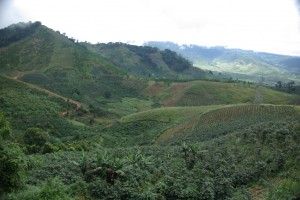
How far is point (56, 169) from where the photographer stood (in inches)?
1039

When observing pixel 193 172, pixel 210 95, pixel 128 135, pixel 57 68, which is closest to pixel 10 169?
pixel 193 172

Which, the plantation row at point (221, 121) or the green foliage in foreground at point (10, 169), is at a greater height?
the green foliage in foreground at point (10, 169)

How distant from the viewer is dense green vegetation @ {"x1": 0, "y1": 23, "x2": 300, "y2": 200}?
2314 centimetres

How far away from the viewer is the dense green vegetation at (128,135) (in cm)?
2314

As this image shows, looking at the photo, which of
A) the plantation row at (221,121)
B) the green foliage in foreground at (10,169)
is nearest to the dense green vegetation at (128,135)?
the green foliage in foreground at (10,169)

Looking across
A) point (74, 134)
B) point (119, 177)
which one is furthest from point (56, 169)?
point (74, 134)

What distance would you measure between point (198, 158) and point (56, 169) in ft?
41.7

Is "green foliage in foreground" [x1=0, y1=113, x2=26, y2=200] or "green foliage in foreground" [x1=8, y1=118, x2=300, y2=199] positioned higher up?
"green foliage in foreground" [x1=0, y1=113, x2=26, y2=200]

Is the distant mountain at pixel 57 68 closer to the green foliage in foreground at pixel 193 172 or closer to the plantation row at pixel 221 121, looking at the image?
the plantation row at pixel 221 121

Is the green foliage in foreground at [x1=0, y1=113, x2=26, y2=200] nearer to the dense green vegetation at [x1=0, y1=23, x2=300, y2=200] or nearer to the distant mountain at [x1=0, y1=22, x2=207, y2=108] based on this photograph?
the dense green vegetation at [x1=0, y1=23, x2=300, y2=200]

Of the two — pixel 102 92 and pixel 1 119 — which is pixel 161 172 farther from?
pixel 102 92

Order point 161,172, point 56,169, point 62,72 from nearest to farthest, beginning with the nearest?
1. point 56,169
2. point 161,172
3. point 62,72

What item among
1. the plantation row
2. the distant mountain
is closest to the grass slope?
the distant mountain

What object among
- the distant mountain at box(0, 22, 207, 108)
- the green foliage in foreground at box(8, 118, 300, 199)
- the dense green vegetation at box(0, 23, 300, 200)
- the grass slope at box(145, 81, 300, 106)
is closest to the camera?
the green foliage in foreground at box(8, 118, 300, 199)
